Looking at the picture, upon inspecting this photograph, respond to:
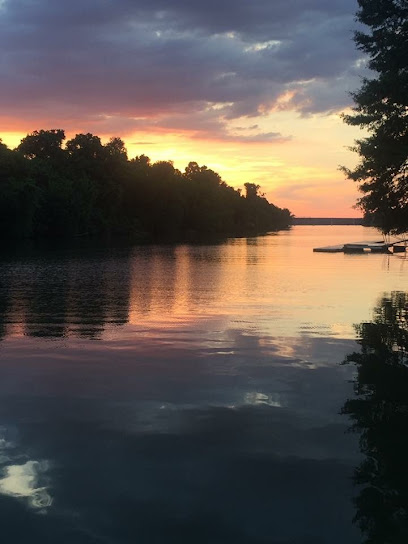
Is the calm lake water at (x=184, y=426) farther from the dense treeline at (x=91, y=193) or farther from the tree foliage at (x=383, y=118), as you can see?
the dense treeline at (x=91, y=193)

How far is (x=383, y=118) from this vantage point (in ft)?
119

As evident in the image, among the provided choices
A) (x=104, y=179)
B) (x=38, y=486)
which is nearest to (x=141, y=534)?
(x=38, y=486)

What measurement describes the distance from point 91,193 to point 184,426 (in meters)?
130

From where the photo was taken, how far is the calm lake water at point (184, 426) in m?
7.40

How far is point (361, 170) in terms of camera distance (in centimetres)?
3744

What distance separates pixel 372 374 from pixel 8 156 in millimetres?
102487

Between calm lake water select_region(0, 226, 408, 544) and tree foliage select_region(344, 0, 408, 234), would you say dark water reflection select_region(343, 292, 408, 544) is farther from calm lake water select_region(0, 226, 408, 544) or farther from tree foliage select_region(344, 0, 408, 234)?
tree foliage select_region(344, 0, 408, 234)

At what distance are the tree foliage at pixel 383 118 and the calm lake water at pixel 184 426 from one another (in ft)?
45.8

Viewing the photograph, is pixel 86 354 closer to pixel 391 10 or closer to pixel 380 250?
pixel 391 10

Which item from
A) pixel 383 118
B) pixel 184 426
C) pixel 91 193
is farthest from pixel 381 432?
pixel 91 193

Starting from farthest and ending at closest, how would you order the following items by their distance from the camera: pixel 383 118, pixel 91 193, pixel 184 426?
pixel 91 193 → pixel 383 118 → pixel 184 426

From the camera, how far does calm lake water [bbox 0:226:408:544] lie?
740 centimetres

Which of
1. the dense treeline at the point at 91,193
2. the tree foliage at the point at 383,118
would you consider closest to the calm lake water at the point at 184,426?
the tree foliage at the point at 383,118

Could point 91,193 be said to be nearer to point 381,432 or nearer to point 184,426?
point 184,426
